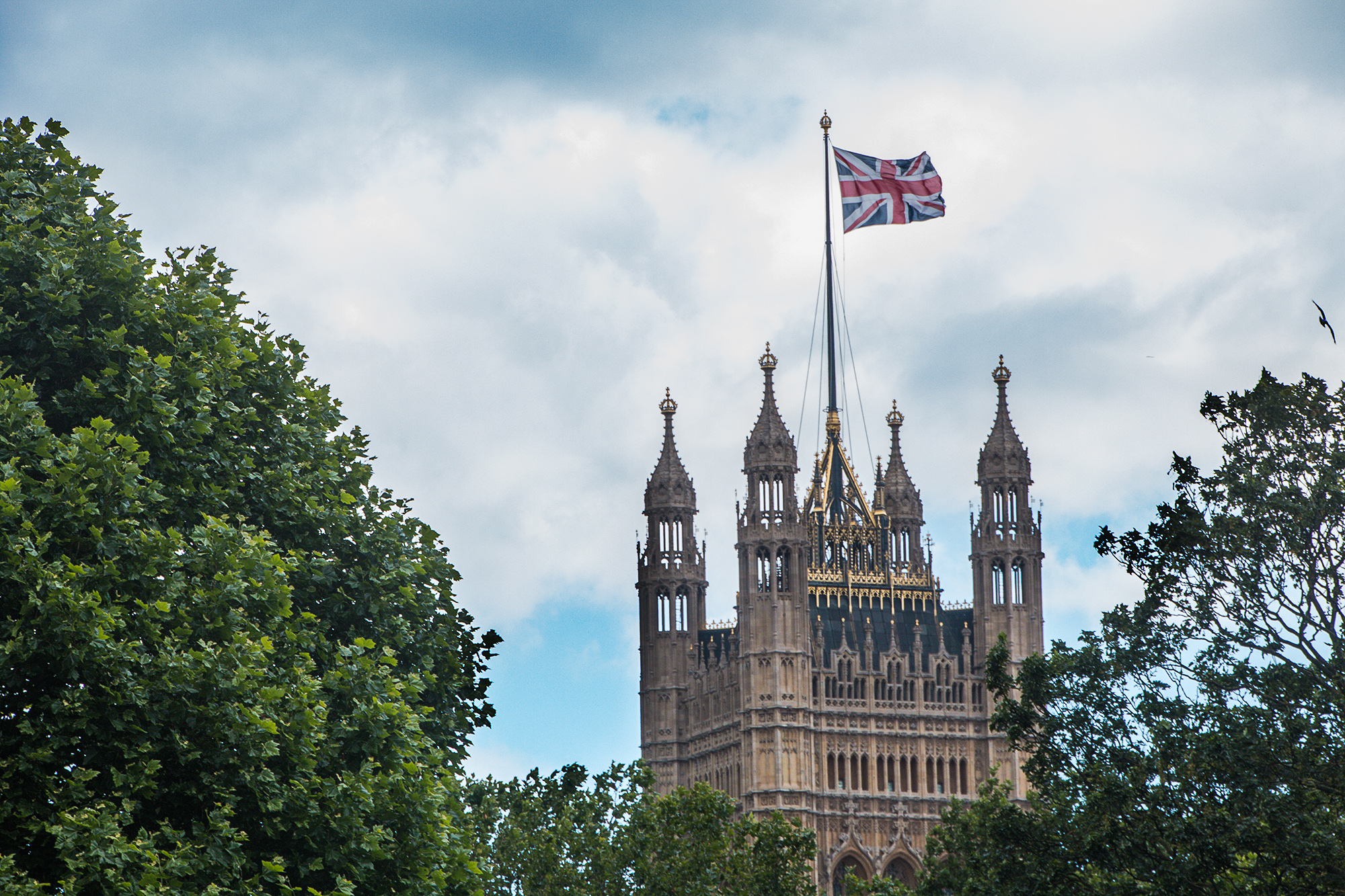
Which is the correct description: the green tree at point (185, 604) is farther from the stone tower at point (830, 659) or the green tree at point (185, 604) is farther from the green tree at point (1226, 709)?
the stone tower at point (830, 659)

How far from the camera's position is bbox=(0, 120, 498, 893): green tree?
3334cm

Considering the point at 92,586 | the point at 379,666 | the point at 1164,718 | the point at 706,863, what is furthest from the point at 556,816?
the point at 92,586

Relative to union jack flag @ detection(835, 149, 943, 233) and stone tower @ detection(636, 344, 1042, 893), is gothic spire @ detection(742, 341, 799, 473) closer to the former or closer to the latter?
stone tower @ detection(636, 344, 1042, 893)

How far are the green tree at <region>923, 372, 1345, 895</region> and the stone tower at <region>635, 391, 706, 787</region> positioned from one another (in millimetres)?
72668

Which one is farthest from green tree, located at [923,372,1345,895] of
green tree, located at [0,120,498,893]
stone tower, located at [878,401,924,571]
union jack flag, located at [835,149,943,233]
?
stone tower, located at [878,401,924,571]

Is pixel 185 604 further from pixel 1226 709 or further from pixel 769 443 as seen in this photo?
pixel 769 443

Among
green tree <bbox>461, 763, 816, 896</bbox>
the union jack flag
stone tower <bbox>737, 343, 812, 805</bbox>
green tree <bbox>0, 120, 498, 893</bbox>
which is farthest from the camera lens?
stone tower <bbox>737, 343, 812, 805</bbox>

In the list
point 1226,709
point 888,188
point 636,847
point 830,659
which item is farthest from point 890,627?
point 1226,709

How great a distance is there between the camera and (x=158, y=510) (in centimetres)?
3700

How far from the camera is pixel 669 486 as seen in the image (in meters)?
122

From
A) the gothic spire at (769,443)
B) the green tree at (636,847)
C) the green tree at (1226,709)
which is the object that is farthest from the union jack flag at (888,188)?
the green tree at (1226,709)

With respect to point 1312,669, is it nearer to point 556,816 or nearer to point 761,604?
point 556,816

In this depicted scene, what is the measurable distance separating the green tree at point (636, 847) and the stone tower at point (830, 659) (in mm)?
42259

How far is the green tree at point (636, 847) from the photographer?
7006cm
